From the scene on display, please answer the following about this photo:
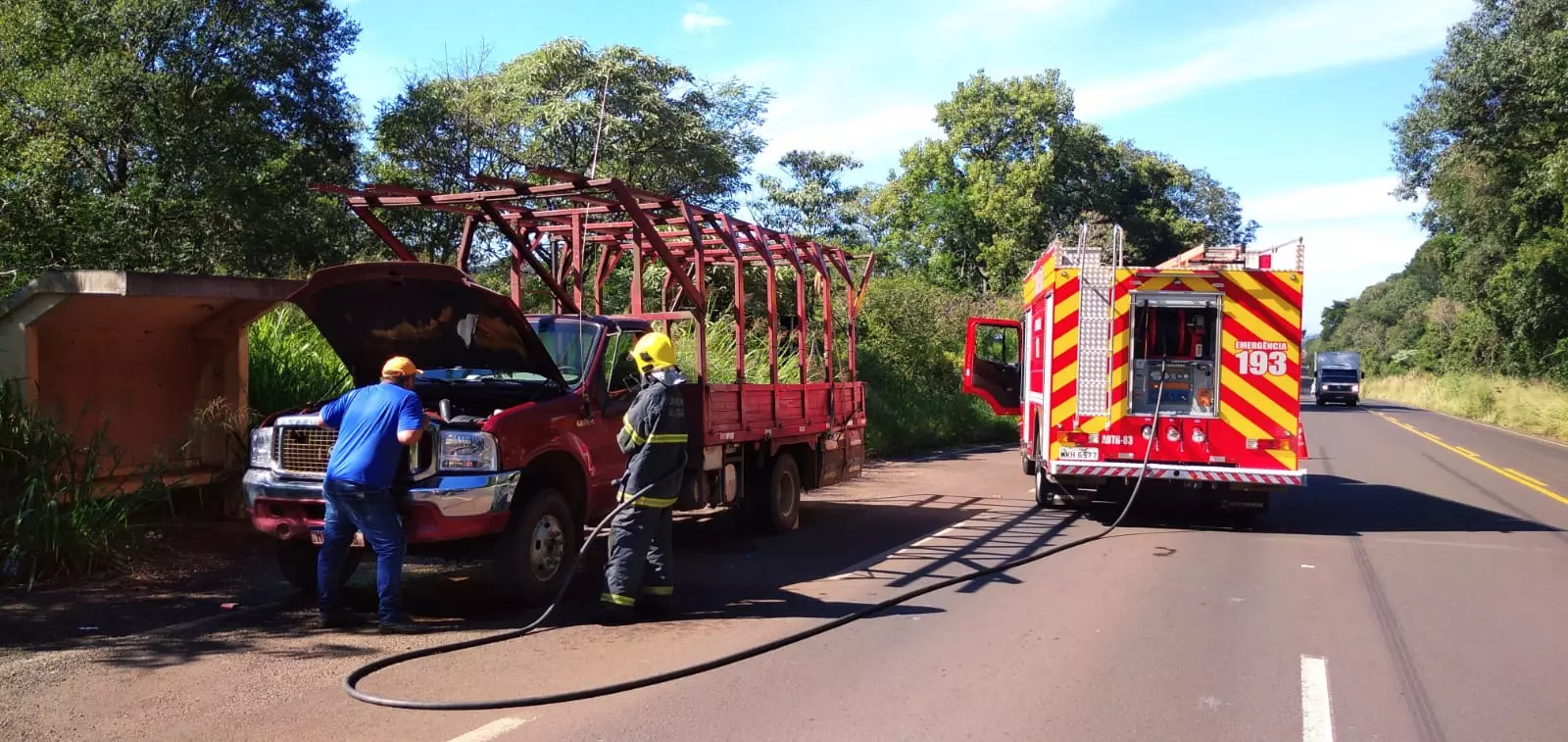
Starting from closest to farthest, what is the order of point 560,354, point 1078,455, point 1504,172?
1. point 560,354
2. point 1078,455
3. point 1504,172

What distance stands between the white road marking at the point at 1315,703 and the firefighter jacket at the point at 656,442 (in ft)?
12.0

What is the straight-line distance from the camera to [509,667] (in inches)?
A: 216

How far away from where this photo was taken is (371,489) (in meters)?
6.04

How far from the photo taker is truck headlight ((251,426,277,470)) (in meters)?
6.74

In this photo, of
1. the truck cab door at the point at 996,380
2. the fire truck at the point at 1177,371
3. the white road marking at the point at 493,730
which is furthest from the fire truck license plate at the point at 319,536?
the truck cab door at the point at 996,380

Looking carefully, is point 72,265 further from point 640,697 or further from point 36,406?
point 640,697

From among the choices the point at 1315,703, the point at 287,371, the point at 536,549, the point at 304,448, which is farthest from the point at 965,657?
the point at 287,371

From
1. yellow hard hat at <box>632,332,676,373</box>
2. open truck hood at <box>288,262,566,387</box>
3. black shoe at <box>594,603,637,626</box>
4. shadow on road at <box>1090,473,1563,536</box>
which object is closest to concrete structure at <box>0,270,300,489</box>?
open truck hood at <box>288,262,566,387</box>

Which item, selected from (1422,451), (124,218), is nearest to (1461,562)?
(1422,451)

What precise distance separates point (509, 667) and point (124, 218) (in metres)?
13.8

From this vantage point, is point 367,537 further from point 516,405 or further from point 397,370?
point 516,405

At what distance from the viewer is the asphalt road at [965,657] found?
473cm

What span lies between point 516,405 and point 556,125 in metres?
14.6

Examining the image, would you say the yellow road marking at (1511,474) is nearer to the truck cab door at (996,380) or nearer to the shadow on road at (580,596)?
the truck cab door at (996,380)
